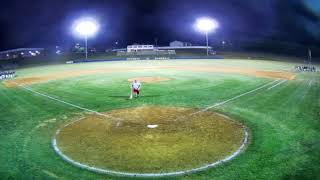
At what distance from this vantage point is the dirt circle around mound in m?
10.9

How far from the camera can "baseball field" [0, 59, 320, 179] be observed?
34.9 feet

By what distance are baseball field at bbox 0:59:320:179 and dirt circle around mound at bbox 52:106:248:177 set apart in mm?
36

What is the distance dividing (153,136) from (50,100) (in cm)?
1231

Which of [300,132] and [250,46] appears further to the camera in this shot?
[250,46]

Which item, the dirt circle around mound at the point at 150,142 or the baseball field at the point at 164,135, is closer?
the baseball field at the point at 164,135

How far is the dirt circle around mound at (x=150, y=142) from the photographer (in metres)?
10.9

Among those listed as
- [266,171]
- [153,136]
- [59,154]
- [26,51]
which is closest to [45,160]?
[59,154]

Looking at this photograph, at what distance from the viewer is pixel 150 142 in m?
13.0

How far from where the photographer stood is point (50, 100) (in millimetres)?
23406

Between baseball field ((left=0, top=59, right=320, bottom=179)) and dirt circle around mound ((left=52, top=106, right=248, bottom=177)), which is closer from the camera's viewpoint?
baseball field ((left=0, top=59, right=320, bottom=179))

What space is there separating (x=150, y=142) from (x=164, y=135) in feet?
3.30

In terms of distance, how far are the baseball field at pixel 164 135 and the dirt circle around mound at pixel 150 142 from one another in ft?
0.12

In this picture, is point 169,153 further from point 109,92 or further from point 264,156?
point 109,92

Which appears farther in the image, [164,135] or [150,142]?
[164,135]
